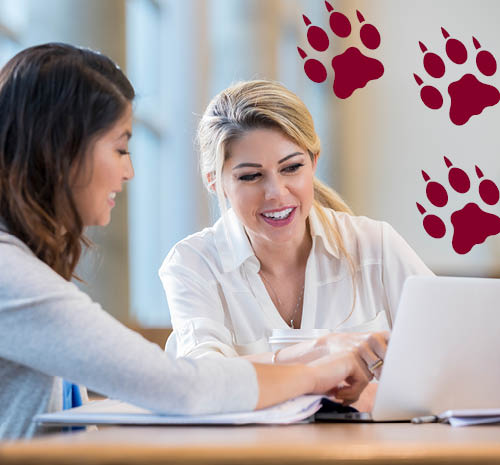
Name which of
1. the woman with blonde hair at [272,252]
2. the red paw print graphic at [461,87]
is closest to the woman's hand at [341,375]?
the woman with blonde hair at [272,252]

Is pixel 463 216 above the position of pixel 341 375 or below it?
above

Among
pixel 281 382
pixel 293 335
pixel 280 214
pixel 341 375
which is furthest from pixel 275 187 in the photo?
pixel 281 382

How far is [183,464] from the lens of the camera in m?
0.44

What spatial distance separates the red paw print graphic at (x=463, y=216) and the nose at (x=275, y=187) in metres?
2.14

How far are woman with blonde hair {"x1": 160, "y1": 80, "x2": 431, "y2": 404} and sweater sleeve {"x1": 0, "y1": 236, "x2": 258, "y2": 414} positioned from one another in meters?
0.85

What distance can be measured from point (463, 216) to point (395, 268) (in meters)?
2.11

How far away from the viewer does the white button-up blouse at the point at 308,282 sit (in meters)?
1.73

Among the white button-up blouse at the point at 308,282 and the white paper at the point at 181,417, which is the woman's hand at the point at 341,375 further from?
the white button-up blouse at the point at 308,282

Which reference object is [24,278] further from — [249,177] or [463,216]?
[463,216]

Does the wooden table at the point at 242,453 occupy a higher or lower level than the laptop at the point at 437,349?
lower

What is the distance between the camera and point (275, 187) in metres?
1.72

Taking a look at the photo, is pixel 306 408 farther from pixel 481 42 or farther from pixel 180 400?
pixel 481 42

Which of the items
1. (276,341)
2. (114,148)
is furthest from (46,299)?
(276,341)

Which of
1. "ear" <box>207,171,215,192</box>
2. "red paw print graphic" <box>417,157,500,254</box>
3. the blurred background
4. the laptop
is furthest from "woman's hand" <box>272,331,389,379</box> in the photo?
"red paw print graphic" <box>417,157,500,254</box>
